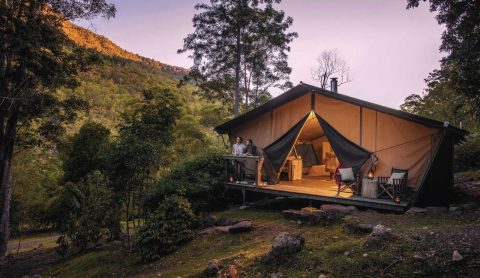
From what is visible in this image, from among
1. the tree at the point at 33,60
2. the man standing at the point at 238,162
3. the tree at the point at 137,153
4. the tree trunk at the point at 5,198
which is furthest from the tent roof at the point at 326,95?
the tree trunk at the point at 5,198

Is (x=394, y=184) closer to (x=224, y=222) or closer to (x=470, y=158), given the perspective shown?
(x=224, y=222)

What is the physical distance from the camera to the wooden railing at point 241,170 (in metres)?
10.3

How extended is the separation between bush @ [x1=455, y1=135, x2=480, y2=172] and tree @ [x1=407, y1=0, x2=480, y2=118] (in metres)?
7.95

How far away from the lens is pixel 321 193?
8.80m

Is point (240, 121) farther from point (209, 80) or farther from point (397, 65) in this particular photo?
point (397, 65)

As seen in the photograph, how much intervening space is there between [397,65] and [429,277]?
74.8 ft

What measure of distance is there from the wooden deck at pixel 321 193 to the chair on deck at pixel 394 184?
0.81 feet

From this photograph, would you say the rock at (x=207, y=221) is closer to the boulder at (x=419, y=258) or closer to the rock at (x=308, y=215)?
the rock at (x=308, y=215)

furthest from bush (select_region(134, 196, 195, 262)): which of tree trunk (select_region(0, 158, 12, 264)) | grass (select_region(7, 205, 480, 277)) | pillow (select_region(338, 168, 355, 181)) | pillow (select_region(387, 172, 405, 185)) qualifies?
tree trunk (select_region(0, 158, 12, 264))

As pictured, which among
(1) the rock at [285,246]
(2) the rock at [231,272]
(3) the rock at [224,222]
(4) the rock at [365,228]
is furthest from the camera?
(3) the rock at [224,222]

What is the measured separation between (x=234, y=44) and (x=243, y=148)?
9.93 metres

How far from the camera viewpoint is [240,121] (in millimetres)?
11773

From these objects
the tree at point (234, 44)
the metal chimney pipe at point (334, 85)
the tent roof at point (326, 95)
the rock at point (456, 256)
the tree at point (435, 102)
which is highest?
the tree at point (234, 44)

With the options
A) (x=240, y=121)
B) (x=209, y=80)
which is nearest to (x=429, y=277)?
(x=240, y=121)
